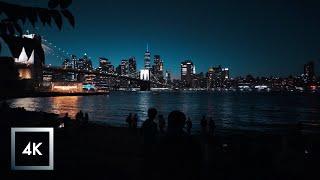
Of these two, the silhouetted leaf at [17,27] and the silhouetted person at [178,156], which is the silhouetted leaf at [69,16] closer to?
the silhouetted leaf at [17,27]

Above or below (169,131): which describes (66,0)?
above

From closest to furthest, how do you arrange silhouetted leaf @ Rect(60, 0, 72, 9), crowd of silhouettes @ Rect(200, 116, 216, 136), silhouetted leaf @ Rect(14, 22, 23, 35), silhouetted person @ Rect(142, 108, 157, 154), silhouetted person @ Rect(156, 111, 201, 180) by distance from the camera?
silhouetted leaf @ Rect(60, 0, 72, 9) < silhouetted leaf @ Rect(14, 22, 23, 35) < silhouetted person @ Rect(156, 111, 201, 180) < silhouetted person @ Rect(142, 108, 157, 154) < crowd of silhouettes @ Rect(200, 116, 216, 136)

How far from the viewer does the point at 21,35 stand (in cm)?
202

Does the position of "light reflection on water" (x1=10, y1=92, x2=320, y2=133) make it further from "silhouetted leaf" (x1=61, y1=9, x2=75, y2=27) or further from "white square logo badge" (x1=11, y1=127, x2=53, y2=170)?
"silhouetted leaf" (x1=61, y1=9, x2=75, y2=27)

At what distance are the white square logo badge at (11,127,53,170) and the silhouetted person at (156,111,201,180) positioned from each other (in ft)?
5.28

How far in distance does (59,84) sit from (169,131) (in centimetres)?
15287

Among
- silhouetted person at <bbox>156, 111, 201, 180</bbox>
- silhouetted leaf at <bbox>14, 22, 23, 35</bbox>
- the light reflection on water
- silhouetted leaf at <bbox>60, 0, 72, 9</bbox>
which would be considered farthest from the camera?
the light reflection on water

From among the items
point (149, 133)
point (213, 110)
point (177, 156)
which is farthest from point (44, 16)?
point (213, 110)

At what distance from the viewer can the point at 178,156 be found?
3344 mm

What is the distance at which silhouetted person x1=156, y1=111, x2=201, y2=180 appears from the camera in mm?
3352

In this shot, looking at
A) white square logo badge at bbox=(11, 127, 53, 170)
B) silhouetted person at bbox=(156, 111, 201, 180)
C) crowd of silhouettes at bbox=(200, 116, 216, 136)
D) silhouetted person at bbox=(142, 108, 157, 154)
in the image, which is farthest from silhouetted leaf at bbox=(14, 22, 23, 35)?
crowd of silhouettes at bbox=(200, 116, 216, 136)

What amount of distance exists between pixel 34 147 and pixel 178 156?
1.77 metres

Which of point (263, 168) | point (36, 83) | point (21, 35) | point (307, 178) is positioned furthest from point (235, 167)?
point (36, 83)

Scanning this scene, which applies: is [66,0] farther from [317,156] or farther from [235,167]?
[317,156]
